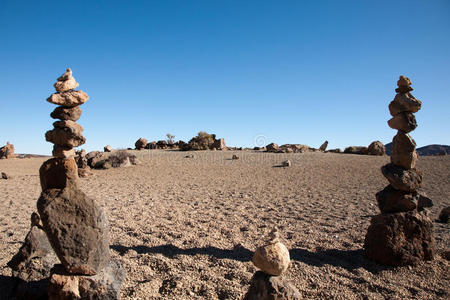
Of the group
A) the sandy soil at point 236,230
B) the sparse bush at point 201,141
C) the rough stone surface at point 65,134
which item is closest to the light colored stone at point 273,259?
the sandy soil at point 236,230

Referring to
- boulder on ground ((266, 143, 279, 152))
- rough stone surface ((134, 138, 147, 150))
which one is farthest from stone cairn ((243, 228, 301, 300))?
rough stone surface ((134, 138, 147, 150))

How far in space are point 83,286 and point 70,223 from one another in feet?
2.42

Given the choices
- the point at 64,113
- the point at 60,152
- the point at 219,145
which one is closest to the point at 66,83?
the point at 64,113

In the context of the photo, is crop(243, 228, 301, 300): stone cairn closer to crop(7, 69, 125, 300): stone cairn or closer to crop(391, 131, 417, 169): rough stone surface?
crop(7, 69, 125, 300): stone cairn

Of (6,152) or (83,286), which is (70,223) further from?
(6,152)

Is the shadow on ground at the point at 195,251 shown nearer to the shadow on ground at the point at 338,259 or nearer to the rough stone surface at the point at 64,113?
the shadow on ground at the point at 338,259

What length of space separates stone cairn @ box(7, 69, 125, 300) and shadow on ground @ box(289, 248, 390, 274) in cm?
314

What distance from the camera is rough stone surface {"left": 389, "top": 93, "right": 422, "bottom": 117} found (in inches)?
198

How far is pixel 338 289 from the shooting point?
4.00 m

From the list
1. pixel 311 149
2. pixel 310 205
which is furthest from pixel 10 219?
pixel 311 149

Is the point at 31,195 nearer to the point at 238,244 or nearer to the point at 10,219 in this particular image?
the point at 10,219

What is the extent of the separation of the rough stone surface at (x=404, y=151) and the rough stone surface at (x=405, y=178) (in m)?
0.12

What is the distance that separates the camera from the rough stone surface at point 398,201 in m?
5.06

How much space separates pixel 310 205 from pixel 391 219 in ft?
14.0
